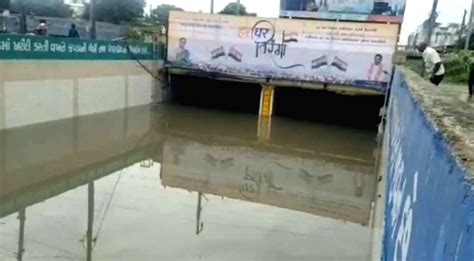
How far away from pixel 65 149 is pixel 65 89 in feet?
11.6

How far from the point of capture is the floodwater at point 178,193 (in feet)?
22.9

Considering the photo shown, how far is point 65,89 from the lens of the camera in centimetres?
1570

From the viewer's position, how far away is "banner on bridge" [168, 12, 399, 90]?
1842cm

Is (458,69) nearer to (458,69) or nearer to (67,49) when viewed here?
(458,69)

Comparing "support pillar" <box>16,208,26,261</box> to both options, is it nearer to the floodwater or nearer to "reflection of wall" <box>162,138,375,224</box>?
the floodwater

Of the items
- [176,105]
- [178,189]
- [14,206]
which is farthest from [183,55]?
[14,206]

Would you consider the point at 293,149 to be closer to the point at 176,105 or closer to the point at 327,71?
the point at 327,71

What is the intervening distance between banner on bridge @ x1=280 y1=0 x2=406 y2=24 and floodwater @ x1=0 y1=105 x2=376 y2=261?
11.6 metres

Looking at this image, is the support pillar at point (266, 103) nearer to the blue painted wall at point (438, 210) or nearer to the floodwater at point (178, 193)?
the floodwater at point (178, 193)

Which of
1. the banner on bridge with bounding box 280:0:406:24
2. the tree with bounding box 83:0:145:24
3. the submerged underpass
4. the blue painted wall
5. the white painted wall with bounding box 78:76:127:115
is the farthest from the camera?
the tree with bounding box 83:0:145:24

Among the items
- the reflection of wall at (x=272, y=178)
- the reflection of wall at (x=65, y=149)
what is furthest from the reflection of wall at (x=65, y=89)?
the reflection of wall at (x=272, y=178)

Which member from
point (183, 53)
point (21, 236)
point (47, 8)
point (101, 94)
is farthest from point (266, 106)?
point (47, 8)

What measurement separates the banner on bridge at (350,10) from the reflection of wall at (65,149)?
13890mm

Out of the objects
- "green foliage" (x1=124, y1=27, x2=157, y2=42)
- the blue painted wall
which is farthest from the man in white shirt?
"green foliage" (x1=124, y1=27, x2=157, y2=42)
